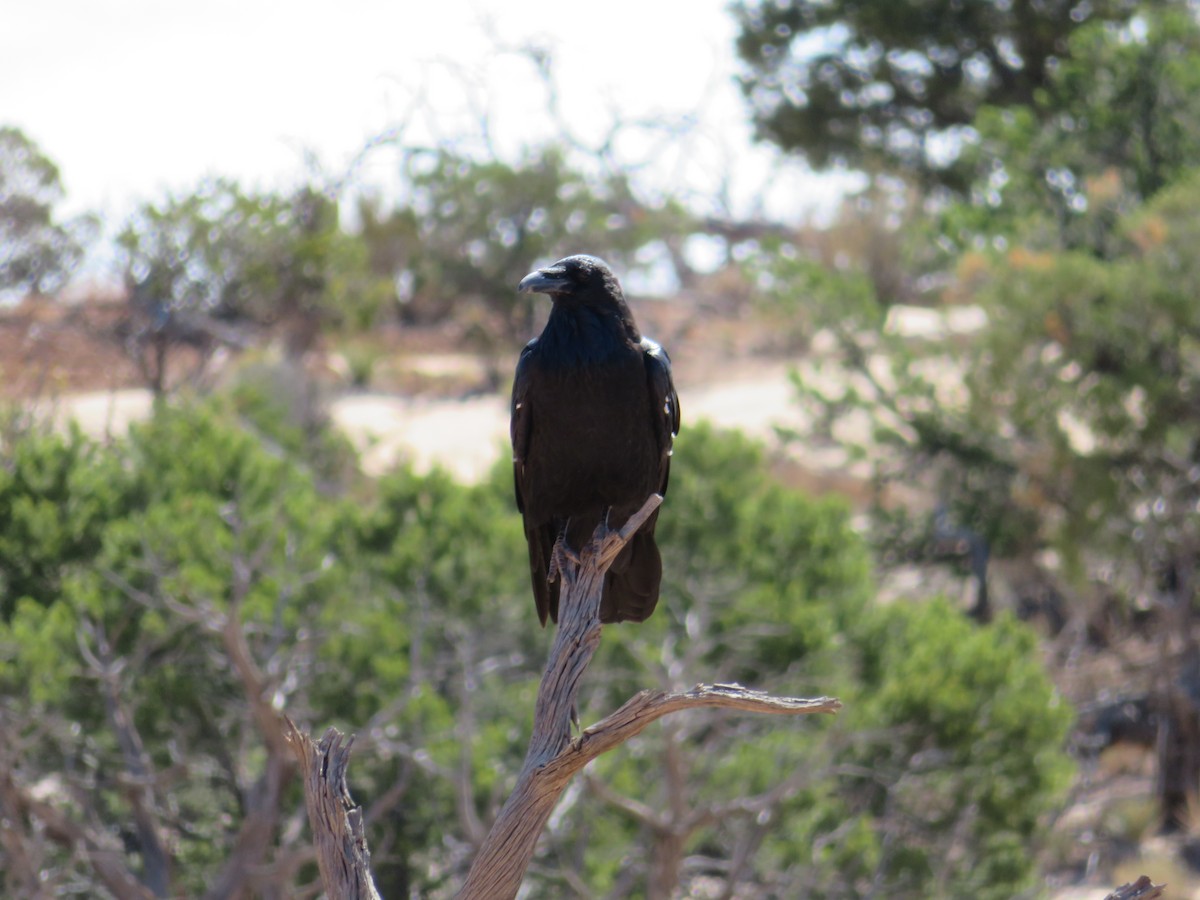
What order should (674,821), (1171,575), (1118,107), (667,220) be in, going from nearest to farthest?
(674,821), (1171,575), (1118,107), (667,220)

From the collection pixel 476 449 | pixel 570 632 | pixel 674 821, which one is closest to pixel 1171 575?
pixel 674 821

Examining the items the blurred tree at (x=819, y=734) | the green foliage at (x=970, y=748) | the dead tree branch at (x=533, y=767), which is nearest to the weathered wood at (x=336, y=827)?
the dead tree branch at (x=533, y=767)

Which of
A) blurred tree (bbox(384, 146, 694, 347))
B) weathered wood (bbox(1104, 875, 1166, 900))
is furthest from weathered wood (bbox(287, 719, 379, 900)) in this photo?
blurred tree (bbox(384, 146, 694, 347))

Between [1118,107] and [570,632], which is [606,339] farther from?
[1118,107]

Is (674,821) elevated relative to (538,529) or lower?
lower

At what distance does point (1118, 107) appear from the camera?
45.3 ft

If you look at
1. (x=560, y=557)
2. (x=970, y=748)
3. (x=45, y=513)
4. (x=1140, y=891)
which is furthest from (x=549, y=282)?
(x=970, y=748)

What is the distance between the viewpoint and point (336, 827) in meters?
3.37

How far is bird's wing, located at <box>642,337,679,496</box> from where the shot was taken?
4520 millimetres

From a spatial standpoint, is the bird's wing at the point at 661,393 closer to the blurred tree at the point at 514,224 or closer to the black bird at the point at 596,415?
the black bird at the point at 596,415

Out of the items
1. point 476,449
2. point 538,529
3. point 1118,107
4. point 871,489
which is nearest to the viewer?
point 538,529

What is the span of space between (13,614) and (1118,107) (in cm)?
1111

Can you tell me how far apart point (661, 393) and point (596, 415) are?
26 cm

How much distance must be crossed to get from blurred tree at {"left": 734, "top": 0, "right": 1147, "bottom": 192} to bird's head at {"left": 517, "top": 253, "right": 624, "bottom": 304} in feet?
45.8
